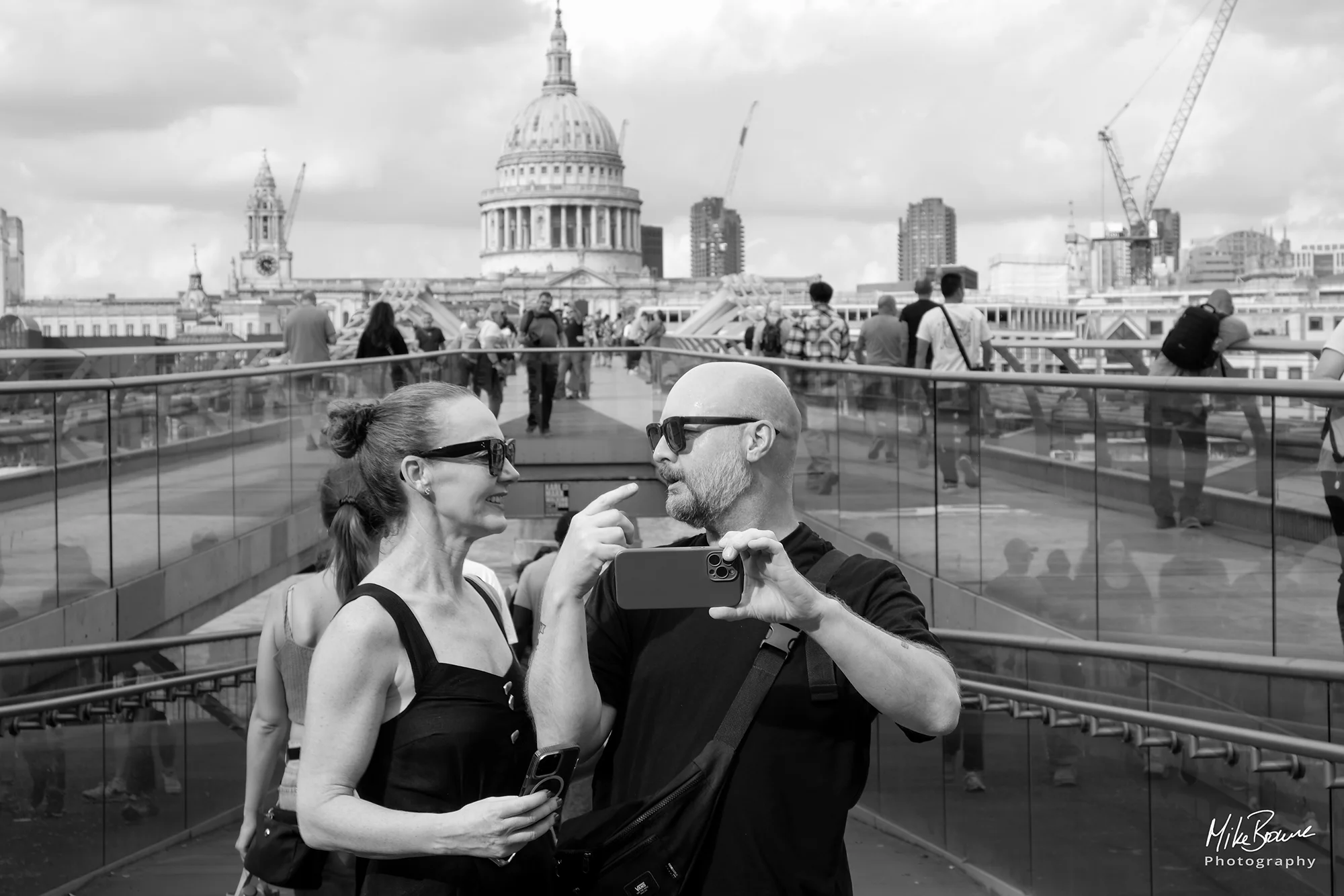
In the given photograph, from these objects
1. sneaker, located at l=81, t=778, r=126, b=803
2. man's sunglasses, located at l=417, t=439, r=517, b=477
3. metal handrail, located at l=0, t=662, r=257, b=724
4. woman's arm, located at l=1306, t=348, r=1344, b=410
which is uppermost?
woman's arm, located at l=1306, t=348, r=1344, b=410

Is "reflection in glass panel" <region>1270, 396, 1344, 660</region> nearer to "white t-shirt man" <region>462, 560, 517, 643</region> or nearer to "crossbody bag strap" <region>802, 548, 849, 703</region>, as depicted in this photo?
"white t-shirt man" <region>462, 560, 517, 643</region>

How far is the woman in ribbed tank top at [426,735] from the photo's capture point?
303cm

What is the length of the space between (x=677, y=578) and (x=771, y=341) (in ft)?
46.3

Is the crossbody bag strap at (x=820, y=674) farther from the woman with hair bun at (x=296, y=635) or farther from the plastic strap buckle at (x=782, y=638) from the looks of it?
the woman with hair bun at (x=296, y=635)

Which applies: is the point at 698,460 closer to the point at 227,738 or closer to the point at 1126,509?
the point at 1126,509

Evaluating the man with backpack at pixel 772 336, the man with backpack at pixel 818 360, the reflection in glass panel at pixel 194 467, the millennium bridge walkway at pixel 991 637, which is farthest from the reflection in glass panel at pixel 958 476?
the man with backpack at pixel 772 336

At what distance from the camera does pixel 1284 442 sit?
5.79 m

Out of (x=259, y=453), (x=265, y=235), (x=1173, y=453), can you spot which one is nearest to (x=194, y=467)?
(x=259, y=453)

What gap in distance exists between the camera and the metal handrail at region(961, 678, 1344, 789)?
5.12 m

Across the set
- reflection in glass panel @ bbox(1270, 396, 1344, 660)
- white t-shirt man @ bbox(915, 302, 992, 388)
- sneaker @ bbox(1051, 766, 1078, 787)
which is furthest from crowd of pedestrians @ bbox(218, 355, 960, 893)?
white t-shirt man @ bbox(915, 302, 992, 388)

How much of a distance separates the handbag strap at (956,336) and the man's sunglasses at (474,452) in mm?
8498

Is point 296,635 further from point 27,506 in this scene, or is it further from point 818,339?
point 818,339

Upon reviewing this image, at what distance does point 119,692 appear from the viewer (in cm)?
702

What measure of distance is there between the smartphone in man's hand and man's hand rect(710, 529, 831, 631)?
19mm
